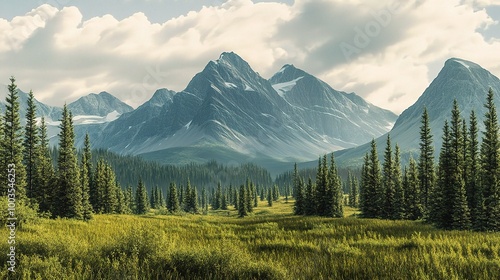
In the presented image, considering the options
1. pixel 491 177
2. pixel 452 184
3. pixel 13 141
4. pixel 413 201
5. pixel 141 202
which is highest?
pixel 13 141

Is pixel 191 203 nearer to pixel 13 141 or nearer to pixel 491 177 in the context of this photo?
pixel 13 141

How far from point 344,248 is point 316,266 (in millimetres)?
3584

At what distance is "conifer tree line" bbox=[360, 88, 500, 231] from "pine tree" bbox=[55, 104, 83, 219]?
3953 cm

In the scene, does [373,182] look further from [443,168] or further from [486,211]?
[486,211]

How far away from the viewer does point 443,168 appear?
132 feet

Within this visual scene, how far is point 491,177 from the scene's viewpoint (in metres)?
38.6

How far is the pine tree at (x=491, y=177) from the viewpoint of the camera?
34656 millimetres

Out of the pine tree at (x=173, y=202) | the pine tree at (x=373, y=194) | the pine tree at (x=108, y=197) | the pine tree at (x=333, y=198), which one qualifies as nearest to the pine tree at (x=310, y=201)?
the pine tree at (x=333, y=198)

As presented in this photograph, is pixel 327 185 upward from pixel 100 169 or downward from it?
downward

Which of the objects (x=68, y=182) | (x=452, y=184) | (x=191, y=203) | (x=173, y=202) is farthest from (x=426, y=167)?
(x=191, y=203)

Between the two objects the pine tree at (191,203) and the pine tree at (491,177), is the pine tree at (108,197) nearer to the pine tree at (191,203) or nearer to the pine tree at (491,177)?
the pine tree at (191,203)

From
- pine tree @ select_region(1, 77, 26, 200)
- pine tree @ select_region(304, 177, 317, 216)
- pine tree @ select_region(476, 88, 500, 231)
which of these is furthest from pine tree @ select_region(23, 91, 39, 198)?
pine tree @ select_region(476, 88, 500, 231)

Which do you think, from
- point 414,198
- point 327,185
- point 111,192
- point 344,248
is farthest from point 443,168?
point 111,192

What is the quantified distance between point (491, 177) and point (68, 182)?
5025 centimetres
